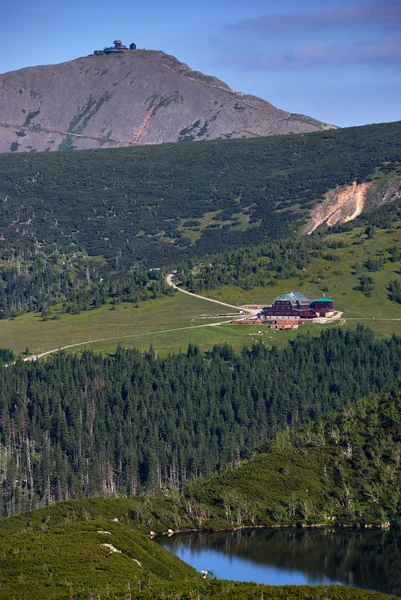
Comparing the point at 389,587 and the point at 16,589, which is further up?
the point at 16,589

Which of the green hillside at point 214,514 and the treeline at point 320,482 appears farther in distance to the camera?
the treeline at point 320,482

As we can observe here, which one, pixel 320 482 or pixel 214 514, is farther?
pixel 320 482

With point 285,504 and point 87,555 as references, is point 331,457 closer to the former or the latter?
point 285,504

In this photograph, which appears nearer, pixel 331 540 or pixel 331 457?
pixel 331 540

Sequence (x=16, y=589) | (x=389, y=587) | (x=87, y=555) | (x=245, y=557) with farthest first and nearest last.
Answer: (x=245, y=557), (x=389, y=587), (x=87, y=555), (x=16, y=589)

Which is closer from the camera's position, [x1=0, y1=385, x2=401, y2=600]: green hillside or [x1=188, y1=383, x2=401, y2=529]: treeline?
[x1=0, y1=385, x2=401, y2=600]: green hillside

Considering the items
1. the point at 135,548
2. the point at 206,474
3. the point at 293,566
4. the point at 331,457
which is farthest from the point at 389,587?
the point at 206,474

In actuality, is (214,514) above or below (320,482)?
below

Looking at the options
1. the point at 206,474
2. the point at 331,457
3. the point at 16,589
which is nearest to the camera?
the point at 16,589
